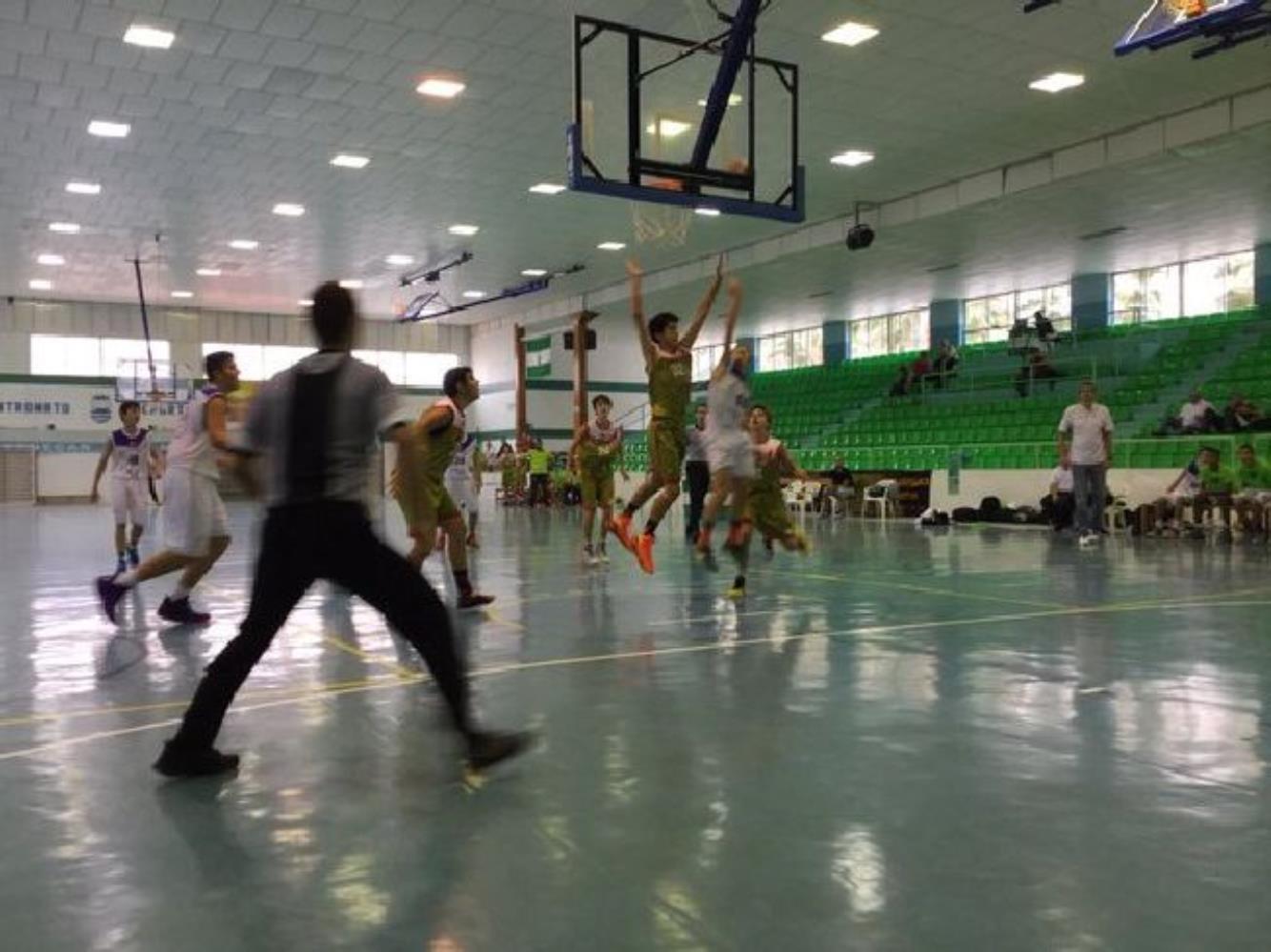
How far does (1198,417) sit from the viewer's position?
763 inches

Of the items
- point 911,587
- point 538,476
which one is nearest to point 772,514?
point 911,587

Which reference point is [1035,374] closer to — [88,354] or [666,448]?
[666,448]

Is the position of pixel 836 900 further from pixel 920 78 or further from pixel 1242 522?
pixel 1242 522

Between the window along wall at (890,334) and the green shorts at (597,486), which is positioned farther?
the window along wall at (890,334)

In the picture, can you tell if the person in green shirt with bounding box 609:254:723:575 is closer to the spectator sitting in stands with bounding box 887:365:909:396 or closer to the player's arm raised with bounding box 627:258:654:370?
the player's arm raised with bounding box 627:258:654:370

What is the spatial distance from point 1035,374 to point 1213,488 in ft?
30.1

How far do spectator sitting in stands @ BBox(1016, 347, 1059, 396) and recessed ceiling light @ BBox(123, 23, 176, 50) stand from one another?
61.7 ft

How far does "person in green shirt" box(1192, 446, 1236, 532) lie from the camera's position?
55.0ft

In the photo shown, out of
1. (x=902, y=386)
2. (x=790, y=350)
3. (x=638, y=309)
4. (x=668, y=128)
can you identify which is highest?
(x=790, y=350)

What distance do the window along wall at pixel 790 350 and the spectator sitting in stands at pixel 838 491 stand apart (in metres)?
14.6

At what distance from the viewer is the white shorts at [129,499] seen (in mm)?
10984

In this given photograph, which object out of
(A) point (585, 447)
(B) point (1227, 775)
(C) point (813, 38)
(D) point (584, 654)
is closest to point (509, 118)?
(C) point (813, 38)

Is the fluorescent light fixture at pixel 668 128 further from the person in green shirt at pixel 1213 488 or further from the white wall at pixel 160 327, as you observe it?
the white wall at pixel 160 327

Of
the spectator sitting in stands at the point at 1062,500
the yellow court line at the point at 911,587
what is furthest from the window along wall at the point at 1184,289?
the yellow court line at the point at 911,587
